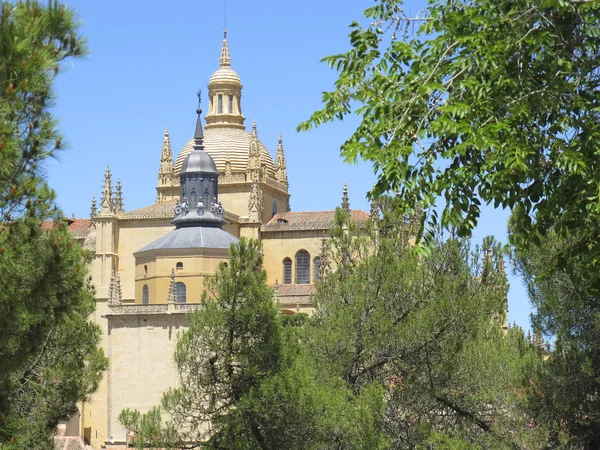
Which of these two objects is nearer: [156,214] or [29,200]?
[29,200]

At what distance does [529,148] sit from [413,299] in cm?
1299

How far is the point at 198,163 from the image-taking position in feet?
233

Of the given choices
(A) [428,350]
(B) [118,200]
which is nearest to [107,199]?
(B) [118,200]

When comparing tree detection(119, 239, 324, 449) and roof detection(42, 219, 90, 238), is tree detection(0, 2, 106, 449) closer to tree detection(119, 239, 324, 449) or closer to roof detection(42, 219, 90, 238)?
tree detection(119, 239, 324, 449)

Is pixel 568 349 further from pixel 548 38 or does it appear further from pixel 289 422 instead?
pixel 548 38

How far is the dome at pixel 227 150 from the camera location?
254ft

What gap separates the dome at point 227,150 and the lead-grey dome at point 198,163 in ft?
16.3

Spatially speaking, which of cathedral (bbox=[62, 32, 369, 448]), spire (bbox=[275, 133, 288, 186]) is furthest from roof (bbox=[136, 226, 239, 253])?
spire (bbox=[275, 133, 288, 186])

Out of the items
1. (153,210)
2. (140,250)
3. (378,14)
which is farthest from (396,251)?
(153,210)

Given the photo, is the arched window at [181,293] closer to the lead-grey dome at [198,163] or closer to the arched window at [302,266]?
the lead-grey dome at [198,163]

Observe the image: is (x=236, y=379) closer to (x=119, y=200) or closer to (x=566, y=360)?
(x=566, y=360)

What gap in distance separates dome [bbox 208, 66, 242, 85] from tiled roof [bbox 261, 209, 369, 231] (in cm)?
1214

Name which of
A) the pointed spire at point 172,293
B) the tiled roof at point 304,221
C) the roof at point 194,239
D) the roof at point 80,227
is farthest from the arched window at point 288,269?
the pointed spire at point 172,293

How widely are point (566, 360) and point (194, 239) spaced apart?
143 ft
